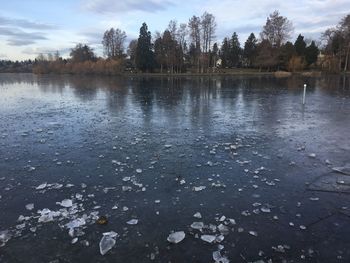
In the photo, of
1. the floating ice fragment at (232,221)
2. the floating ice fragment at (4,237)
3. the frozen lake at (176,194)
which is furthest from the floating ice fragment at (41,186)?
the floating ice fragment at (232,221)

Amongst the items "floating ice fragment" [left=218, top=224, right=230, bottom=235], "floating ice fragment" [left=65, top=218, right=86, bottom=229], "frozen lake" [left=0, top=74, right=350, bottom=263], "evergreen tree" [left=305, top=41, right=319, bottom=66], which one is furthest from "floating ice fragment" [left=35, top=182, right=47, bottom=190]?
"evergreen tree" [left=305, top=41, right=319, bottom=66]

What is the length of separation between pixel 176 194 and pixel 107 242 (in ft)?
6.79

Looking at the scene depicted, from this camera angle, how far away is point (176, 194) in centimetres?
650

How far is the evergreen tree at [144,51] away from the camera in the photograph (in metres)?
82.9

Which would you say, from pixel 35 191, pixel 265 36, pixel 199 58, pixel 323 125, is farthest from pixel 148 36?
pixel 35 191

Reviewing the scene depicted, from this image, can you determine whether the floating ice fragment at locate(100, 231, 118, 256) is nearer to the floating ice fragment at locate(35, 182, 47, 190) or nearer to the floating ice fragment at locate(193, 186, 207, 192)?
the floating ice fragment at locate(193, 186, 207, 192)

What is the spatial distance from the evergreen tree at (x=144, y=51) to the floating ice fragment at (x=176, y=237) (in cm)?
8128

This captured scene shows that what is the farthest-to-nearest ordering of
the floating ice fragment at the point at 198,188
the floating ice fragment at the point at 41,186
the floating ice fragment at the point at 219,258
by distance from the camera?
1. the floating ice fragment at the point at 41,186
2. the floating ice fragment at the point at 198,188
3. the floating ice fragment at the point at 219,258

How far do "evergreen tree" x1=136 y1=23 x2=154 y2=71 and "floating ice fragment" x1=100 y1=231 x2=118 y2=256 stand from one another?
8116 cm

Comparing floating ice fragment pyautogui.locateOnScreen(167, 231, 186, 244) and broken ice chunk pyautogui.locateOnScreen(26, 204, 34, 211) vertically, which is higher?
broken ice chunk pyautogui.locateOnScreen(26, 204, 34, 211)

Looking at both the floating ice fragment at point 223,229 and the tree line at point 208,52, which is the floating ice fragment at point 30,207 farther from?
the tree line at point 208,52

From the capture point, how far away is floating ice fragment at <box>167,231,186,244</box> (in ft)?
15.8

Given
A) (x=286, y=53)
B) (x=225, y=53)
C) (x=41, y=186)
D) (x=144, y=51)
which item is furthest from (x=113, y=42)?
(x=41, y=186)

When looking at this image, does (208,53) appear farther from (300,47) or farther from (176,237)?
(176,237)
